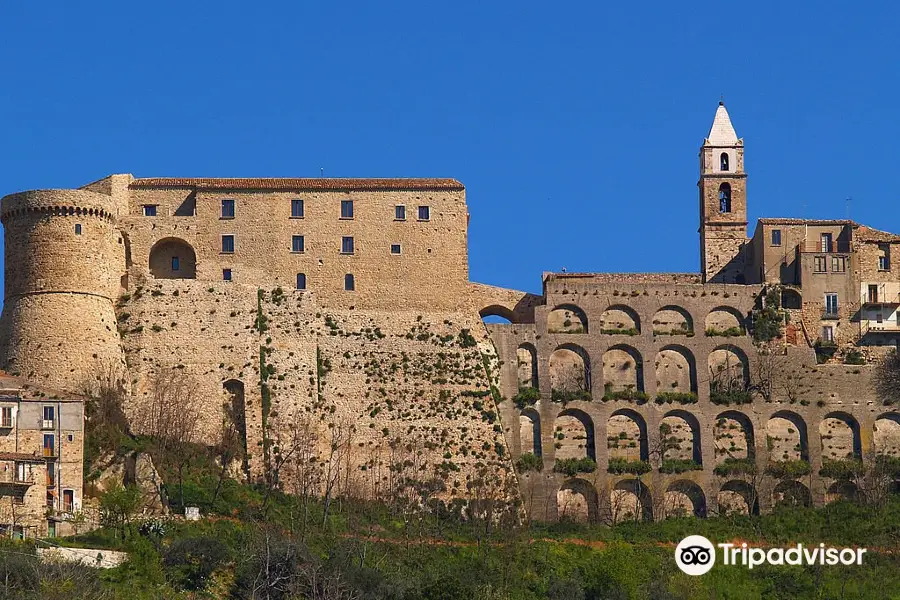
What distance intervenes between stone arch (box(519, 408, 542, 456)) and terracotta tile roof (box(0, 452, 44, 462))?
24.8 m

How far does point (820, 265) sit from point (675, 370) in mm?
9632

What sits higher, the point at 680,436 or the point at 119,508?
the point at 680,436

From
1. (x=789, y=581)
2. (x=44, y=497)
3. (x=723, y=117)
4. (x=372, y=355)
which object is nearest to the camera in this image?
(x=44, y=497)

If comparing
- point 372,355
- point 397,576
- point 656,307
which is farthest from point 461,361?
point 397,576

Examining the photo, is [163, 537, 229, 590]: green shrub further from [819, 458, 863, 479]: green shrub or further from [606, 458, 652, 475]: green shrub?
[819, 458, 863, 479]: green shrub

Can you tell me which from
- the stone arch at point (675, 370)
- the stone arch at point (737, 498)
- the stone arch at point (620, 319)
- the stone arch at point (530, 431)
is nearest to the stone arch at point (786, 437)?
the stone arch at point (737, 498)

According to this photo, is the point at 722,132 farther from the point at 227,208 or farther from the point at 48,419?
the point at 48,419

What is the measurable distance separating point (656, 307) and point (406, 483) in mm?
17103

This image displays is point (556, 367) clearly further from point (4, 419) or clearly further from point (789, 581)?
point (4, 419)

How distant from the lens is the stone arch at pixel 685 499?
102 meters

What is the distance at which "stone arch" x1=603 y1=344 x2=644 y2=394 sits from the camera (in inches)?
4144

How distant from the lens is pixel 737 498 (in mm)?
103125

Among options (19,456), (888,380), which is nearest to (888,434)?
(888,380)

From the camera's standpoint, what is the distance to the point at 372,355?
4021 inches
